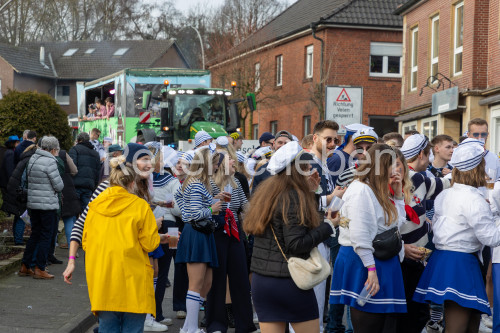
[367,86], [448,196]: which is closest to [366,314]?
[448,196]

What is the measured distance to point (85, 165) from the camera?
44.4ft

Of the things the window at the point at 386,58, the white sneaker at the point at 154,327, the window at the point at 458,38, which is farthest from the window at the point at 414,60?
the white sneaker at the point at 154,327

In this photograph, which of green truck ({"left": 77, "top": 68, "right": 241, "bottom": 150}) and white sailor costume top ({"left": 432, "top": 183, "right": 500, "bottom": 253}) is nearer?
white sailor costume top ({"left": 432, "top": 183, "right": 500, "bottom": 253})

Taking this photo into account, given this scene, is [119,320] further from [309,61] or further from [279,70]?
[279,70]

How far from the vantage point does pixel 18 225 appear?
504 inches

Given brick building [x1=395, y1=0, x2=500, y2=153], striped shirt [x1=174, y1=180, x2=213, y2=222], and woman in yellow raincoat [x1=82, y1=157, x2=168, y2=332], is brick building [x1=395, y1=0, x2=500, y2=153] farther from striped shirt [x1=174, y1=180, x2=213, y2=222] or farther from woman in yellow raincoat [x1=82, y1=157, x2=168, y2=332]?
woman in yellow raincoat [x1=82, y1=157, x2=168, y2=332]

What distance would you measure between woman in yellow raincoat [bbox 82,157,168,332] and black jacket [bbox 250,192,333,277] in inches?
41.5

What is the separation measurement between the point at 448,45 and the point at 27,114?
43.4ft

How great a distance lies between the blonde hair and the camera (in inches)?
290

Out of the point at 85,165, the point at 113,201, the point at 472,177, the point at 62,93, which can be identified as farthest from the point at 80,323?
the point at 62,93

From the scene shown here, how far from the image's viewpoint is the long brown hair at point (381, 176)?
5566 mm

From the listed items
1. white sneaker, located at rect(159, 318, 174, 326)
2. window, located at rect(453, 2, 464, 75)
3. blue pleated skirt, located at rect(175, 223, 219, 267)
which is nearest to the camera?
blue pleated skirt, located at rect(175, 223, 219, 267)

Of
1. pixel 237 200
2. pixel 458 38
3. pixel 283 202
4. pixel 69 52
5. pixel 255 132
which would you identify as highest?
pixel 69 52

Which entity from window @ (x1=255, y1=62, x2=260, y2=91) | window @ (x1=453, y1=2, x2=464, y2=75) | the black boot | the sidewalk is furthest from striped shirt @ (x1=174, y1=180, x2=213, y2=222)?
window @ (x1=255, y1=62, x2=260, y2=91)
